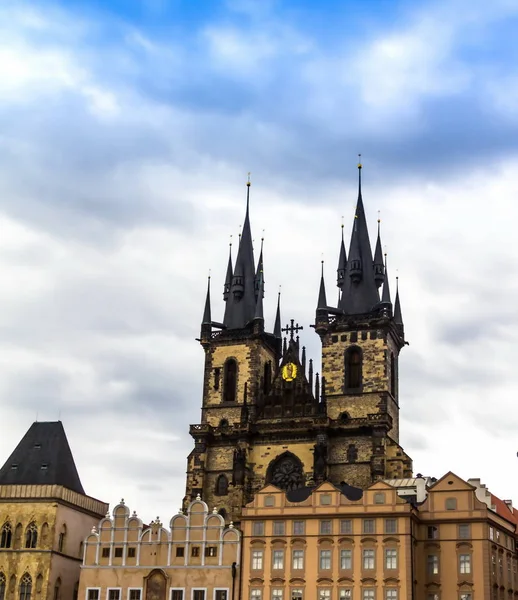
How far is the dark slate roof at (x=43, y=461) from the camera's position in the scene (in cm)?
7200

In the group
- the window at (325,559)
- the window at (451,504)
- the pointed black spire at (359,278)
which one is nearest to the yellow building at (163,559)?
the window at (325,559)

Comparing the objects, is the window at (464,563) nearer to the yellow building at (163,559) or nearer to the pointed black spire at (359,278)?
the yellow building at (163,559)

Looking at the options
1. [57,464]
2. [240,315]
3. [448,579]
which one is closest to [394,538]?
[448,579]

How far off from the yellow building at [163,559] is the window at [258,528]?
1.37 metres

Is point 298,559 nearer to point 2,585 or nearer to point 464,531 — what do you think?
point 464,531

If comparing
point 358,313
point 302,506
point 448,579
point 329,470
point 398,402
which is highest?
point 358,313

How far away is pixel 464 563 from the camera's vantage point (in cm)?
5862

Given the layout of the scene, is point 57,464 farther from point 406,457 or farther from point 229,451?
point 406,457

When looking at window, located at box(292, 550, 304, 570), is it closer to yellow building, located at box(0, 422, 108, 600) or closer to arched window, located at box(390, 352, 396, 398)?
yellow building, located at box(0, 422, 108, 600)

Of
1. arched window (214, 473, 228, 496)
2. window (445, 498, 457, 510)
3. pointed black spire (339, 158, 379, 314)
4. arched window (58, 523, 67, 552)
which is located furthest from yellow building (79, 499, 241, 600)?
pointed black spire (339, 158, 379, 314)

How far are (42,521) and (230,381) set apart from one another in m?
21.9

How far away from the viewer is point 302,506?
6206cm

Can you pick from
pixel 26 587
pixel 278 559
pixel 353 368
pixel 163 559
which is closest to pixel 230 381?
pixel 353 368

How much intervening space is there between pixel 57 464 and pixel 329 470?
21048 mm
